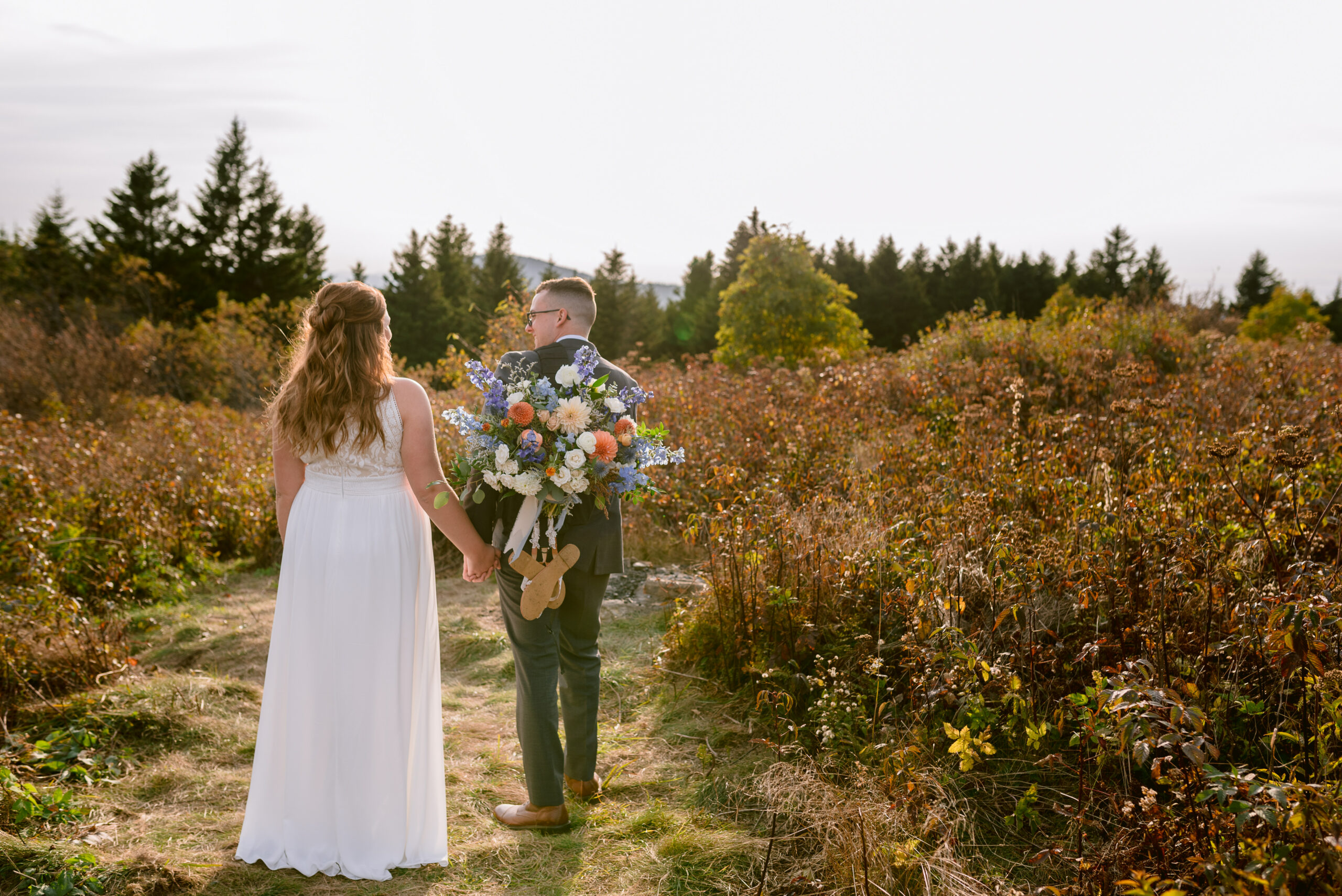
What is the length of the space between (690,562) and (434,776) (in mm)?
3817

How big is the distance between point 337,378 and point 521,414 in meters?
0.69

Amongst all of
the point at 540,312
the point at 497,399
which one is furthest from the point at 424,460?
the point at 540,312

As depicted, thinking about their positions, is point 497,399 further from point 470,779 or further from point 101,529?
point 101,529

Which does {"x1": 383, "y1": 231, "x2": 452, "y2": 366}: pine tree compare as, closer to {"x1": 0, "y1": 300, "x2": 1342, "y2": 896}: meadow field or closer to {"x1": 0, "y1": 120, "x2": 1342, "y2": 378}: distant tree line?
{"x1": 0, "y1": 120, "x2": 1342, "y2": 378}: distant tree line

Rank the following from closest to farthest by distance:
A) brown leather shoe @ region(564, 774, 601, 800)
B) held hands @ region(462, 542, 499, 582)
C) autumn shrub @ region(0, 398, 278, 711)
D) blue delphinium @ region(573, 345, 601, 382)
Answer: blue delphinium @ region(573, 345, 601, 382), held hands @ region(462, 542, 499, 582), brown leather shoe @ region(564, 774, 601, 800), autumn shrub @ region(0, 398, 278, 711)

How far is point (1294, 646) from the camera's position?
226 centimetres

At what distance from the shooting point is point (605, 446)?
2.87 meters

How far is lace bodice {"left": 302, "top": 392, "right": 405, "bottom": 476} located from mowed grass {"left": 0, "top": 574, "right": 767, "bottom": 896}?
1.53 meters

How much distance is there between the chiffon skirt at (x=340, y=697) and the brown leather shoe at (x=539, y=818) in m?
0.42

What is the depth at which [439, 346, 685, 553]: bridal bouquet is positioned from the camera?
112 inches

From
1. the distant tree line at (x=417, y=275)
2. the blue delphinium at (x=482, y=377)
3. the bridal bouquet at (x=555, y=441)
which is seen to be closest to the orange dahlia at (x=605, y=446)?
the bridal bouquet at (x=555, y=441)

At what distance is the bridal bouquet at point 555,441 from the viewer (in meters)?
2.85

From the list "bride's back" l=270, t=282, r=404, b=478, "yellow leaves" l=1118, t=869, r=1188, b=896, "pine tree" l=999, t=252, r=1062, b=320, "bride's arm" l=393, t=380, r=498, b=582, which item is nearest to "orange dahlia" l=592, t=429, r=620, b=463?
"bride's arm" l=393, t=380, r=498, b=582

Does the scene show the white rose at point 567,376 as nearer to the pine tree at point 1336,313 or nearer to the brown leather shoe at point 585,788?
the brown leather shoe at point 585,788
